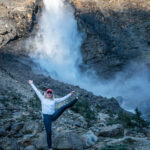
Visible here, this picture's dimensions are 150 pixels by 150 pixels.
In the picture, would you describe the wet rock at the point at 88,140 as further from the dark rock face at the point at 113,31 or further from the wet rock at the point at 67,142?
the dark rock face at the point at 113,31

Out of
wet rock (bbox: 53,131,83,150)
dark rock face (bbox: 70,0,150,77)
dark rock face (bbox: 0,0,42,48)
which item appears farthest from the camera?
dark rock face (bbox: 70,0,150,77)

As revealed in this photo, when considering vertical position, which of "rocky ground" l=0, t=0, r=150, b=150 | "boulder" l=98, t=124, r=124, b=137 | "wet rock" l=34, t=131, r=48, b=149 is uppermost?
"rocky ground" l=0, t=0, r=150, b=150

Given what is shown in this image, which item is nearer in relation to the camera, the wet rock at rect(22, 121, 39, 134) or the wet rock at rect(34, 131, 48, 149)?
the wet rock at rect(34, 131, 48, 149)

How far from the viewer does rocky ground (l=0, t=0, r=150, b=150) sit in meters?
6.04

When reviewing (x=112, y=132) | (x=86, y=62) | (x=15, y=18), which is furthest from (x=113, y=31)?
(x=112, y=132)

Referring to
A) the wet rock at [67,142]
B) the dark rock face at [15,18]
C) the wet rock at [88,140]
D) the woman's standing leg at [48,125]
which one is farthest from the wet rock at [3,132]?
the dark rock face at [15,18]

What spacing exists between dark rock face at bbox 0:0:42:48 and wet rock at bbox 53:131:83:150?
23.0 m

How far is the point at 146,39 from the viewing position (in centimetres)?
3488

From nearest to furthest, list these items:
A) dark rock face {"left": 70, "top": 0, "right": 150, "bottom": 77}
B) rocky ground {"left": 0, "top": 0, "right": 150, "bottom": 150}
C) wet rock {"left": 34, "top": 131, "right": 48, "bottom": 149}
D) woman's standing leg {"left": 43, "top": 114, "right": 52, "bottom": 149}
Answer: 1. woman's standing leg {"left": 43, "top": 114, "right": 52, "bottom": 149}
2. wet rock {"left": 34, "top": 131, "right": 48, "bottom": 149}
3. rocky ground {"left": 0, "top": 0, "right": 150, "bottom": 150}
4. dark rock face {"left": 70, "top": 0, "right": 150, "bottom": 77}

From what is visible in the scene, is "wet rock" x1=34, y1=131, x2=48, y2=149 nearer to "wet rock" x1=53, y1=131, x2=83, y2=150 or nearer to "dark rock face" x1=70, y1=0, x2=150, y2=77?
"wet rock" x1=53, y1=131, x2=83, y2=150

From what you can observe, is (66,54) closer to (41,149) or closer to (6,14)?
(6,14)

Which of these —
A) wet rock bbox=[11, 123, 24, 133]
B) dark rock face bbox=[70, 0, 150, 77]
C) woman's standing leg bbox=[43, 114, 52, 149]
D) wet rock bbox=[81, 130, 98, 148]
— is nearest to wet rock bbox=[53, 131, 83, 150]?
wet rock bbox=[81, 130, 98, 148]

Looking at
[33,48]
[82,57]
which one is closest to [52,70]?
[33,48]

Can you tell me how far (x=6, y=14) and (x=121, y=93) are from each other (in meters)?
16.7
